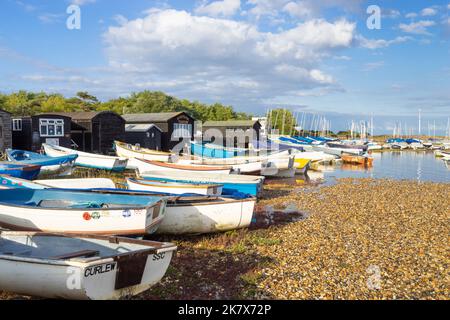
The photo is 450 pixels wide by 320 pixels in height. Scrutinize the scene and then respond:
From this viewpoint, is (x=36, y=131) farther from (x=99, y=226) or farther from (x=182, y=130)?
(x=99, y=226)

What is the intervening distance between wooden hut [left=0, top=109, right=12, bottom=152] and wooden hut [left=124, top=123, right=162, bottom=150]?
11.6m

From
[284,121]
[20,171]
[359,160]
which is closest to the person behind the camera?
[20,171]

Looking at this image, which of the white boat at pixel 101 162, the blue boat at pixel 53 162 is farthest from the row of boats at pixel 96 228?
the white boat at pixel 101 162

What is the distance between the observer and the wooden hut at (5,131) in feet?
92.4

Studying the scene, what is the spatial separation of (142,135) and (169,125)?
4.24 m

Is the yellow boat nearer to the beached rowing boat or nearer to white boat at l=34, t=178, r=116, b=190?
white boat at l=34, t=178, r=116, b=190

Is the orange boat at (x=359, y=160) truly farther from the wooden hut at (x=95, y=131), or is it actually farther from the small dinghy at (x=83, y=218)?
the small dinghy at (x=83, y=218)

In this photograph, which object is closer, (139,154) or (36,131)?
(36,131)

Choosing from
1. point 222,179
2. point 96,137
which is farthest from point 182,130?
point 222,179

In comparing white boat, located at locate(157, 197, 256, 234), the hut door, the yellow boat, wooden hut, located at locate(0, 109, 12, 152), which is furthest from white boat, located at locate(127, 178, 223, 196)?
the hut door

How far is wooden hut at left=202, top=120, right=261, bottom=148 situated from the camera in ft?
171

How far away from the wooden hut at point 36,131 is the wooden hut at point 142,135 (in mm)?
8125

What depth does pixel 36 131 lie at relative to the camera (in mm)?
30219
